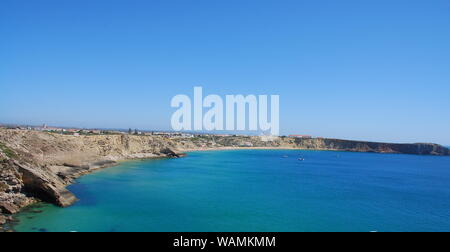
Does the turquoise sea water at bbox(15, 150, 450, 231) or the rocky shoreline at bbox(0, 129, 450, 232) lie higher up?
the rocky shoreline at bbox(0, 129, 450, 232)

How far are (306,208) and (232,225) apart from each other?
8.47 metres

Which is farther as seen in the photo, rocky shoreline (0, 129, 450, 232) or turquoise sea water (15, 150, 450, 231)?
rocky shoreline (0, 129, 450, 232)

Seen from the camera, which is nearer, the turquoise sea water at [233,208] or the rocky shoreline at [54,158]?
the turquoise sea water at [233,208]

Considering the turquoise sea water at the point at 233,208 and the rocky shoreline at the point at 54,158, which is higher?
the rocky shoreline at the point at 54,158

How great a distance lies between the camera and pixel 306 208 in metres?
24.9

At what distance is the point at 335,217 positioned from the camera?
22.3 metres

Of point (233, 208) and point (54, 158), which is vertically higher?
point (54, 158)

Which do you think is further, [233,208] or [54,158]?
[54,158]
